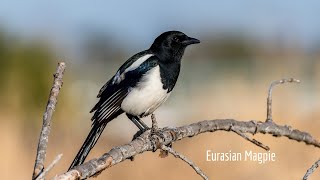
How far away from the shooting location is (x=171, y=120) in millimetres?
15812

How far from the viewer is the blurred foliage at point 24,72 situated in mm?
13914

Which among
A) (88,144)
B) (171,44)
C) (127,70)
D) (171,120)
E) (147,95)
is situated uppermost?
(171,44)

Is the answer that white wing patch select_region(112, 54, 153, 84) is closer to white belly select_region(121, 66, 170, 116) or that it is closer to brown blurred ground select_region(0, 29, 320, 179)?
white belly select_region(121, 66, 170, 116)

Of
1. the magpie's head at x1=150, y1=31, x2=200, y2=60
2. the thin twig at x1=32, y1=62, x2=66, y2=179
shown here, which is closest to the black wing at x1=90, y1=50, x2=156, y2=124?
the magpie's head at x1=150, y1=31, x2=200, y2=60

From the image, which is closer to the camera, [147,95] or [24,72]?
[147,95]

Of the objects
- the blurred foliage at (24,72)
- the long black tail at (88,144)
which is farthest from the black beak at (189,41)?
the blurred foliage at (24,72)

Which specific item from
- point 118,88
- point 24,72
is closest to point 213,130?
point 118,88

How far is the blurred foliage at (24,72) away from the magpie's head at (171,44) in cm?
808

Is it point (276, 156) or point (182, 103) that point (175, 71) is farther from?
point (182, 103)

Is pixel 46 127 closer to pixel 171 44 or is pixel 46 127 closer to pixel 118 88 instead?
pixel 118 88

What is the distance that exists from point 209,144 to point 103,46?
89.2ft

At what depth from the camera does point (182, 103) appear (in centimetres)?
1800

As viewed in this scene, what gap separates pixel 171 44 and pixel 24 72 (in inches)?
436

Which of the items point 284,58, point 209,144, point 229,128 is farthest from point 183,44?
point 284,58
